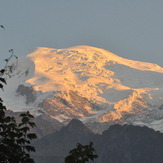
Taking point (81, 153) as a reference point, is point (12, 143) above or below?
above

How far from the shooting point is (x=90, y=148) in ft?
173

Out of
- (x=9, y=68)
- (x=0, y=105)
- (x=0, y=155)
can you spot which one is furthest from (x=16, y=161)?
(x=9, y=68)

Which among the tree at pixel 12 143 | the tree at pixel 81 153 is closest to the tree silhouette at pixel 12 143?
the tree at pixel 12 143

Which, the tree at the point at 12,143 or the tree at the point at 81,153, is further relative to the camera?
the tree at the point at 81,153

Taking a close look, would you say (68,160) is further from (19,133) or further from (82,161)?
(19,133)

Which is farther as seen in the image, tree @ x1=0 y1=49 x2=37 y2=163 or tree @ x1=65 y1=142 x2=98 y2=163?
tree @ x1=65 y1=142 x2=98 y2=163

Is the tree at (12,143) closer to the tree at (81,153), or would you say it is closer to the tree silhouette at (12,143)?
the tree silhouette at (12,143)

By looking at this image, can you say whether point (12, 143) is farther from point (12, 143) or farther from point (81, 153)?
point (81, 153)

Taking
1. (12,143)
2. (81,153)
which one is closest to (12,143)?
(12,143)

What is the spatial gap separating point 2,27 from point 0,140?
8.74 meters

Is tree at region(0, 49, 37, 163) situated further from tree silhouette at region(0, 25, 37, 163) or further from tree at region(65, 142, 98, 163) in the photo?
tree at region(65, 142, 98, 163)

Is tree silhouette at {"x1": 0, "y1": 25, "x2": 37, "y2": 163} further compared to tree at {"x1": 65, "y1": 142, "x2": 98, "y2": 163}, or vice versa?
tree at {"x1": 65, "y1": 142, "x2": 98, "y2": 163}

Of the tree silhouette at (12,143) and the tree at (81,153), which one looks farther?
the tree at (81,153)

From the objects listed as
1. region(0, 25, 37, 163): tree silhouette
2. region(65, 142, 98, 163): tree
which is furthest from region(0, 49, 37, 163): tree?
region(65, 142, 98, 163): tree
